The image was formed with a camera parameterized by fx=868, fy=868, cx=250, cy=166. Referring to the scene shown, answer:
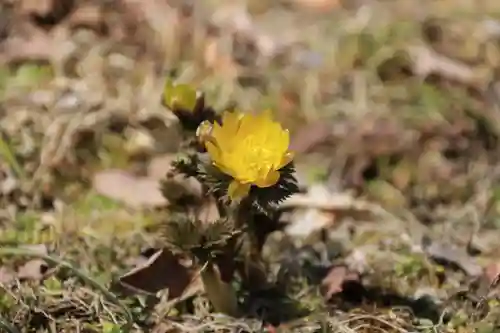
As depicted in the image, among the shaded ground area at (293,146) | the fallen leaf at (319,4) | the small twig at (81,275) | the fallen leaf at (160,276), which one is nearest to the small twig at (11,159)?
the shaded ground area at (293,146)

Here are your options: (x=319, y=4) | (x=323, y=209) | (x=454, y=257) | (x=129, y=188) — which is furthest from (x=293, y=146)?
(x=319, y=4)

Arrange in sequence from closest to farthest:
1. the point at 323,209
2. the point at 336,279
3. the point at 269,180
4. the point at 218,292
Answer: the point at 269,180 < the point at 218,292 < the point at 336,279 < the point at 323,209

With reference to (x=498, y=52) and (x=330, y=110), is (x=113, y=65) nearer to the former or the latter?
(x=330, y=110)

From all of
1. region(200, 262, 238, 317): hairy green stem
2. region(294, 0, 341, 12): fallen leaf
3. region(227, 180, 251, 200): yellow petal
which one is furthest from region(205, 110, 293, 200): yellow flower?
region(294, 0, 341, 12): fallen leaf

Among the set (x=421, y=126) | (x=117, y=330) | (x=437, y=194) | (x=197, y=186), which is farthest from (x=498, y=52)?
(x=117, y=330)

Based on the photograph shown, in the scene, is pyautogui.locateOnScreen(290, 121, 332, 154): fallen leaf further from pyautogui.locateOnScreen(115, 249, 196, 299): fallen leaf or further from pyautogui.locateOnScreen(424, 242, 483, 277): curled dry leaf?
pyautogui.locateOnScreen(115, 249, 196, 299): fallen leaf

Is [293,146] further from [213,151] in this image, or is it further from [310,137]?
[213,151]
